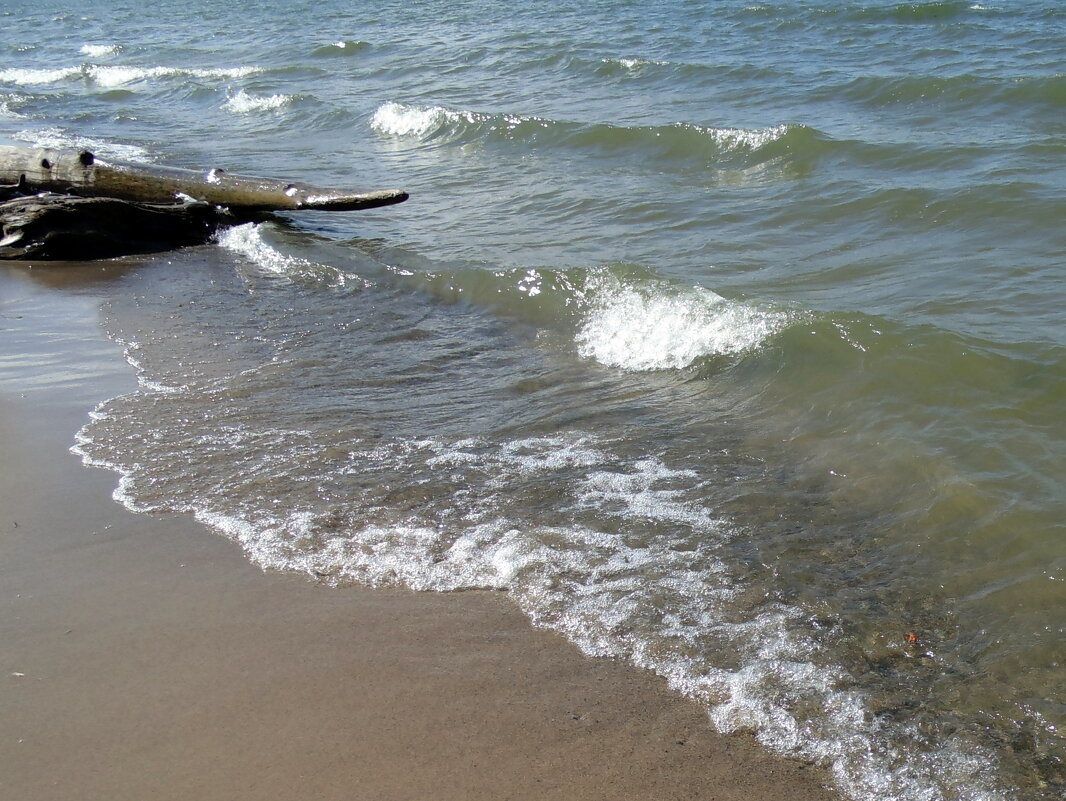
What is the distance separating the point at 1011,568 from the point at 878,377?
1921 millimetres

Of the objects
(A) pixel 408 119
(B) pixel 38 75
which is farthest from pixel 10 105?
(A) pixel 408 119

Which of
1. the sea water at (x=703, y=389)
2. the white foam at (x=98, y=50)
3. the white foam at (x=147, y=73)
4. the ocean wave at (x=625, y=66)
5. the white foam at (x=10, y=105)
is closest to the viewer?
the sea water at (x=703, y=389)

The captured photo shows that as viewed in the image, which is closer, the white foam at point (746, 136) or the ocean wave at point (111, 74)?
the white foam at point (746, 136)

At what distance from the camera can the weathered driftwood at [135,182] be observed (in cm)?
950

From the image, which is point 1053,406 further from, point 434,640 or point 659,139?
point 659,139

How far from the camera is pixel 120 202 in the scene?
9.17m

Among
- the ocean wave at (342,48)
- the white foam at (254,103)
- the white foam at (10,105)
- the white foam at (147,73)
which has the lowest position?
Result: the white foam at (254,103)

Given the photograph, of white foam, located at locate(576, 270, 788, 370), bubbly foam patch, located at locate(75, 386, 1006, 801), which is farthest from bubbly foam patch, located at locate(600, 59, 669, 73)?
bubbly foam patch, located at locate(75, 386, 1006, 801)

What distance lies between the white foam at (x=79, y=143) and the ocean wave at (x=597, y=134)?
332 cm

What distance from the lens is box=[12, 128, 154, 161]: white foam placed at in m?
13.1

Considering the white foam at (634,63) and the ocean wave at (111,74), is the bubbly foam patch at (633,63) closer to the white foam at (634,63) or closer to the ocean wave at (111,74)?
the white foam at (634,63)

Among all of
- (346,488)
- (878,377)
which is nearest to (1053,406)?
(878,377)

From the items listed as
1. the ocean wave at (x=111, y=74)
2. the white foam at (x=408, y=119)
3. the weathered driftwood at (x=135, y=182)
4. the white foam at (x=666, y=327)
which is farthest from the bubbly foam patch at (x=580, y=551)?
the ocean wave at (x=111, y=74)

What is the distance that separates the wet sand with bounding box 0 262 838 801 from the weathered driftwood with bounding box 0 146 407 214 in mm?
5736
